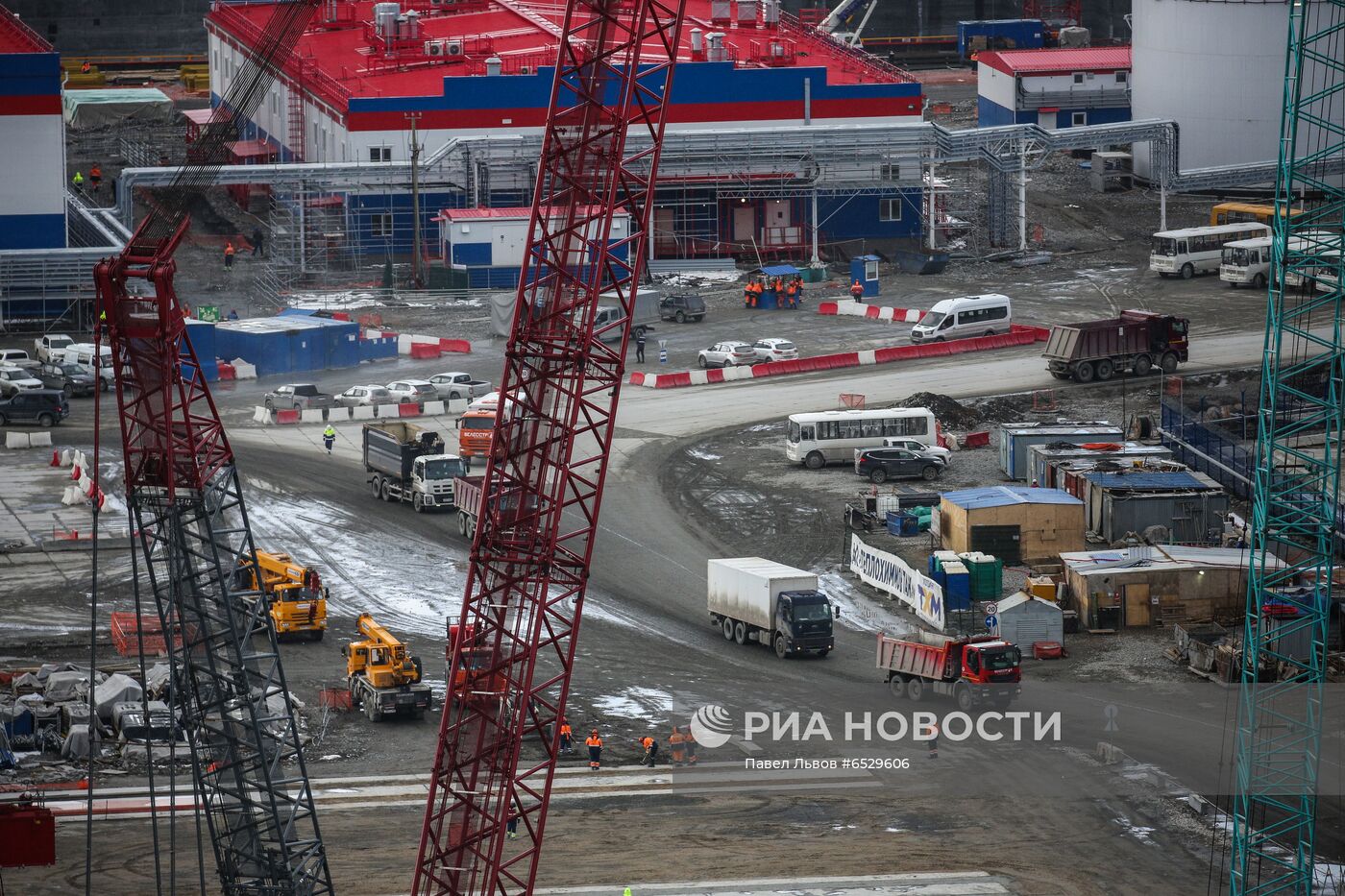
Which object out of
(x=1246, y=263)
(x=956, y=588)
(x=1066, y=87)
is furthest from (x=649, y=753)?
(x=1066, y=87)

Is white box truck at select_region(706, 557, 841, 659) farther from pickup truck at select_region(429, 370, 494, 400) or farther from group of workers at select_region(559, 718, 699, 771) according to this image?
pickup truck at select_region(429, 370, 494, 400)

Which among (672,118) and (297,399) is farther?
(672,118)

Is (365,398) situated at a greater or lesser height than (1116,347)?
lesser

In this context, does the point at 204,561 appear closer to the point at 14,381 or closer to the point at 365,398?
the point at 365,398

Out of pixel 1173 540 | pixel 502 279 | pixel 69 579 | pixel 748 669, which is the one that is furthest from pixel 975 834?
pixel 502 279

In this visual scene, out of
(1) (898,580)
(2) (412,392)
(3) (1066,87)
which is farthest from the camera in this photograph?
(3) (1066,87)

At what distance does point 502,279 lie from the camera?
9912 centimetres

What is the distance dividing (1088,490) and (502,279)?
A: 4136cm

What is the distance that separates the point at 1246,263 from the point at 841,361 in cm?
2126

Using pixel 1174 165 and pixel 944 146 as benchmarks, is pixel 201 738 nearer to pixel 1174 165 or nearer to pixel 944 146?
pixel 944 146

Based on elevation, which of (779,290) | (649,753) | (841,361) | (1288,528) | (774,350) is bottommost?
(649,753)

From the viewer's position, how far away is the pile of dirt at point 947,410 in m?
76.1

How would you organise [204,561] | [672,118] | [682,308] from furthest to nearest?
[672,118], [682,308], [204,561]

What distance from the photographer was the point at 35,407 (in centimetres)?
7731
